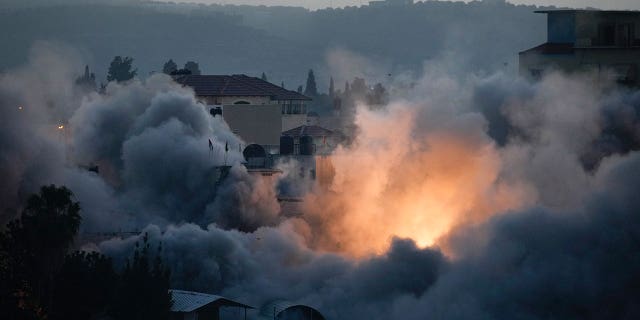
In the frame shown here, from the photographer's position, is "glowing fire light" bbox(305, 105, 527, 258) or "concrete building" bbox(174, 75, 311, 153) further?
"concrete building" bbox(174, 75, 311, 153)

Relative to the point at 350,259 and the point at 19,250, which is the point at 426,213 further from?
the point at 19,250

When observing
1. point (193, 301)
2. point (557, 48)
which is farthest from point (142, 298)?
point (557, 48)

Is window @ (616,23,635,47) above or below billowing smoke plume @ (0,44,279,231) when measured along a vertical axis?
above

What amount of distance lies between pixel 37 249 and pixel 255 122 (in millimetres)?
37560

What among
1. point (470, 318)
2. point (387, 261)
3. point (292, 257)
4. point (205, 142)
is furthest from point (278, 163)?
point (470, 318)

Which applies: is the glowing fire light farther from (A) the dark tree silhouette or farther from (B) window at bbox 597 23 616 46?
(A) the dark tree silhouette

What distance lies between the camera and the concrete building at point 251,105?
249 feet

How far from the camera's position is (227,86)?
8294 cm

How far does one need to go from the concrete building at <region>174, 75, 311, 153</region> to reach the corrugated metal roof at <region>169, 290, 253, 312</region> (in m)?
30.8

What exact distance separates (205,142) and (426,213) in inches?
526

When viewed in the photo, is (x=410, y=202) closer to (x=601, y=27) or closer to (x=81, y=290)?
(x=601, y=27)

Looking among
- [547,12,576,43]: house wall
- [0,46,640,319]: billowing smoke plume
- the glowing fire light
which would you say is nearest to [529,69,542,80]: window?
[547,12,576,43]: house wall

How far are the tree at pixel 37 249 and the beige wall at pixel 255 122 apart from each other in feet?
113

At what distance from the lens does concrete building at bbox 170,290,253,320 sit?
40938 millimetres
